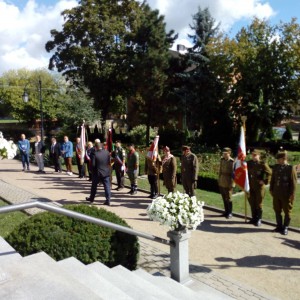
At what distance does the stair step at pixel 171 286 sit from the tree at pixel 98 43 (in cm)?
2921

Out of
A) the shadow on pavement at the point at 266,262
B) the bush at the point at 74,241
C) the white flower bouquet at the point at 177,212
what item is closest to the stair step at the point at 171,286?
the bush at the point at 74,241

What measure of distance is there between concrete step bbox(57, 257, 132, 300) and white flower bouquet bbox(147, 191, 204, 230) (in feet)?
4.76

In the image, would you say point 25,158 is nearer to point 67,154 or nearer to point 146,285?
point 67,154

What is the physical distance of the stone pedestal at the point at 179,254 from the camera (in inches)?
208

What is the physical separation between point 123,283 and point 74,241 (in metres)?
1.20

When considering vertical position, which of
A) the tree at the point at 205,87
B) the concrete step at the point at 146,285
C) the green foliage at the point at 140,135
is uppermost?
the tree at the point at 205,87

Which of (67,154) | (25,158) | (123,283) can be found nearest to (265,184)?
(123,283)

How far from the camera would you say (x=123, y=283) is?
4320mm

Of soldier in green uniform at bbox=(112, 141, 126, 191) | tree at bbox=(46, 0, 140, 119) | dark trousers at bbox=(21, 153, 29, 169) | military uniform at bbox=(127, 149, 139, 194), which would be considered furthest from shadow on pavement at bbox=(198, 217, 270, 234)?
tree at bbox=(46, 0, 140, 119)

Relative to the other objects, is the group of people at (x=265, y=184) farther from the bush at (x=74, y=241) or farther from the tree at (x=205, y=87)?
the tree at (x=205, y=87)

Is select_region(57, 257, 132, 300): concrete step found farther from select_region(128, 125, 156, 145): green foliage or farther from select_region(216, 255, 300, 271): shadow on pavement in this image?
select_region(128, 125, 156, 145): green foliage

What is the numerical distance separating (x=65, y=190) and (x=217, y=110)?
66.1 ft

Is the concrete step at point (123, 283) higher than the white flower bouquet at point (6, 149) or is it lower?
lower

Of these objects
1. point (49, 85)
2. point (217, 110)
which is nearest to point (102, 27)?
point (217, 110)
